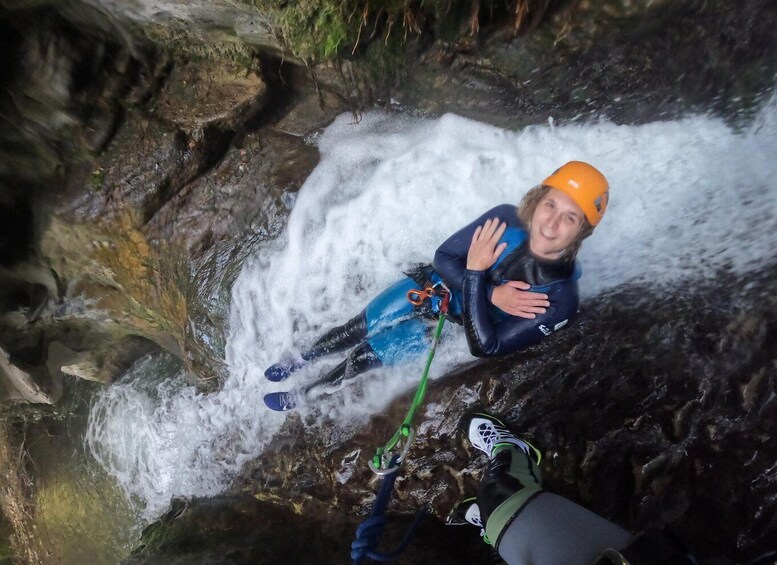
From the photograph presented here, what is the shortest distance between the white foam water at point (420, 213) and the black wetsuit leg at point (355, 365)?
0.14 meters

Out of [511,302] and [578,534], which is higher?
[511,302]

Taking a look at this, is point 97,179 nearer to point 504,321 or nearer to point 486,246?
point 486,246

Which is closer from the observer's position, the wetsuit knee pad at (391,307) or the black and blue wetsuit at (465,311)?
the black and blue wetsuit at (465,311)

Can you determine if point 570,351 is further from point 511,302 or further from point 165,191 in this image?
point 165,191

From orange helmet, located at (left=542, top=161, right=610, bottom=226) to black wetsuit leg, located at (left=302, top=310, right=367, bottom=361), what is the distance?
1675 mm

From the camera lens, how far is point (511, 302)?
9.78 ft

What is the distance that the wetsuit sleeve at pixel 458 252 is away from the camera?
10.5ft

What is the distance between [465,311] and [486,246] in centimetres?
41

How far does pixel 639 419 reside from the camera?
299 cm

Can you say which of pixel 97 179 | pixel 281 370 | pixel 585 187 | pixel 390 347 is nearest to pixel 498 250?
pixel 585 187

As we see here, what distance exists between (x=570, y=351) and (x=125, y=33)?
4015 mm

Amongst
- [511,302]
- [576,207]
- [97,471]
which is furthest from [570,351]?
[97,471]

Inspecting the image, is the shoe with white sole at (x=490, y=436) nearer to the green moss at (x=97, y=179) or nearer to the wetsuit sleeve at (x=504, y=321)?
the wetsuit sleeve at (x=504, y=321)

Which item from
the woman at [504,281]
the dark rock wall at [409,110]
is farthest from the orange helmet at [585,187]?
the dark rock wall at [409,110]
